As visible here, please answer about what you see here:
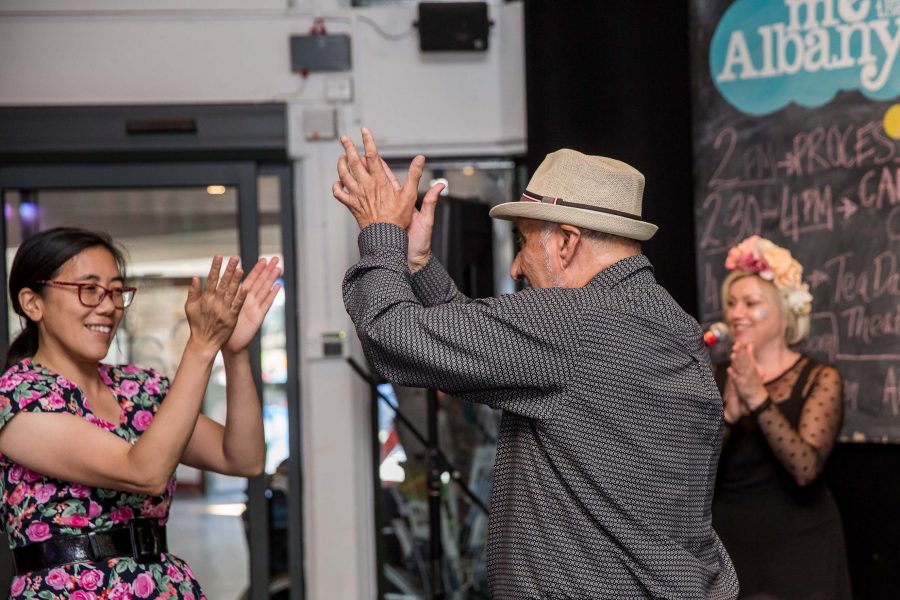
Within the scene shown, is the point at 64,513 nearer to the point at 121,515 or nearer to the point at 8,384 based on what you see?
the point at 121,515

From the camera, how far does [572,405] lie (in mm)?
1746

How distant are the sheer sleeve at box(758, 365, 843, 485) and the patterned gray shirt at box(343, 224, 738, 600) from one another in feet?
4.17

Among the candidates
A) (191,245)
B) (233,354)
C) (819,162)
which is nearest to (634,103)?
(819,162)

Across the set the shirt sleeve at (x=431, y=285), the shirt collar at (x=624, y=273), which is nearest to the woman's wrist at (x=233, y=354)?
the shirt sleeve at (x=431, y=285)

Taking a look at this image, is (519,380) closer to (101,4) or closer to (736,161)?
(736,161)

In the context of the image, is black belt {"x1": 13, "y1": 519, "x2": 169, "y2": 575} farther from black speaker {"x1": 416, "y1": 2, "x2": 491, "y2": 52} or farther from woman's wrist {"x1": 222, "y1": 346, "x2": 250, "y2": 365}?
black speaker {"x1": 416, "y1": 2, "x2": 491, "y2": 52}

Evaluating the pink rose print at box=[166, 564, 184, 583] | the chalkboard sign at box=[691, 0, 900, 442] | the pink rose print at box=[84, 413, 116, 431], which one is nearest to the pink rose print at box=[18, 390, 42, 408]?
the pink rose print at box=[84, 413, 116, 431]

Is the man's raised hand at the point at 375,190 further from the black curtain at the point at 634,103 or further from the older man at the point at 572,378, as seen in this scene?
the black curtain at the point at 634,103

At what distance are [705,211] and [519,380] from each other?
2.54 m

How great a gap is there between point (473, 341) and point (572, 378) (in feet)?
0.56

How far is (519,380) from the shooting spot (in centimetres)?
173

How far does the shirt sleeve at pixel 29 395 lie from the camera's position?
6.82 feet

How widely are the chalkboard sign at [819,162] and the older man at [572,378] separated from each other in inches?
81.8

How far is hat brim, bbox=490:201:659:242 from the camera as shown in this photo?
6.12 feet
